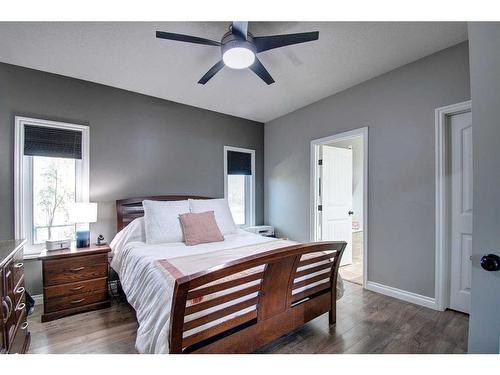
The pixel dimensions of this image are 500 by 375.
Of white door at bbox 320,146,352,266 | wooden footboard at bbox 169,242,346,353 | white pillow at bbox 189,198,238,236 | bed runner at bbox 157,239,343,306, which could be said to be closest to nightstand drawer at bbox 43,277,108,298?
bed runner at bbox 157,239,343,306

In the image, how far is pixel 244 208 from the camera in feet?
14.5

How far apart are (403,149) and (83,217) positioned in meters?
3.54

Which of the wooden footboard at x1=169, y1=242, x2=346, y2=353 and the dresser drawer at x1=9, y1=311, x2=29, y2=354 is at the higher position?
the wooden footboard at x1=169, y1=242, x2=346, y2=353

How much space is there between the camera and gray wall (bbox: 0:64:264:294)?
2.47m

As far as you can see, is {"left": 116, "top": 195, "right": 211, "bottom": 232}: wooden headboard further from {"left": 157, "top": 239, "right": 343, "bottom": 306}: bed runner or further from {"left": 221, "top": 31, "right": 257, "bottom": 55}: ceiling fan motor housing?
{"left": 221, "top": 31, "right": 257, "bottom": 55}: ceiling fan motor housing

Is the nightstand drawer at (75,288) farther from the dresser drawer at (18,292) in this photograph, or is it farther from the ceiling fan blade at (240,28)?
the ceiling fan blade at (240,28)

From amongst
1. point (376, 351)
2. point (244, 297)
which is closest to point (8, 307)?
point (244, 297)

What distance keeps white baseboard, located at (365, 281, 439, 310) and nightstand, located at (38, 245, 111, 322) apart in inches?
119

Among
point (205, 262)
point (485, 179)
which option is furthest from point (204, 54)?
point (485, 179)

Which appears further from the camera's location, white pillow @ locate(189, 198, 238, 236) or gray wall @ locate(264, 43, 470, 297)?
white pillow @ locate(189, 198, 238, 236)

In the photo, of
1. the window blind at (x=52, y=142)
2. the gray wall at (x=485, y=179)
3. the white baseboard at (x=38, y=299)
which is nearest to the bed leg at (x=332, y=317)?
the gray wall at (x=485, y=179)

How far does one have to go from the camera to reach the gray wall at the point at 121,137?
247 centimetres
